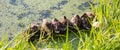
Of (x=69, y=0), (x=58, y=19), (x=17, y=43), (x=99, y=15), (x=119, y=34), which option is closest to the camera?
(x=17, y=43)

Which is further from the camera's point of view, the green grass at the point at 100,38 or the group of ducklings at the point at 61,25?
the group of ducklings at the point at 61,25

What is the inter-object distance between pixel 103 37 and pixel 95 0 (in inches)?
42.1

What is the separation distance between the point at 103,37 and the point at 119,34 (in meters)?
0.12

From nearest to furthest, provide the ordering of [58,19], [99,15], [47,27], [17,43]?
[17,43] < [99,15] < [47,27] < [58,19]

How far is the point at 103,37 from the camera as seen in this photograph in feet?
8.13

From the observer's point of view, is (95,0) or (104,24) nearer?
(104,24)

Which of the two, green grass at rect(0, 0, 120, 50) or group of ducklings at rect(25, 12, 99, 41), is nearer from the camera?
green grass at rect(0, 0, 120, 50)

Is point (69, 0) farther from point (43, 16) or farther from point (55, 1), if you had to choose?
point (43, 16)

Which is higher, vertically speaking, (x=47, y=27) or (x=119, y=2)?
(x=119, y=2)

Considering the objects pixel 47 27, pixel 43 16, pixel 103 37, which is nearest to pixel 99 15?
pixel 103 37

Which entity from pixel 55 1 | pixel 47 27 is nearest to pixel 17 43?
pixel 47 27

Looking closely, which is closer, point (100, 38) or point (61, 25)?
point (100, 38)

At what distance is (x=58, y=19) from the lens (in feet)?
11.1

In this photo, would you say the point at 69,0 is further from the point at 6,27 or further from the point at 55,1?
the point at 6,27
